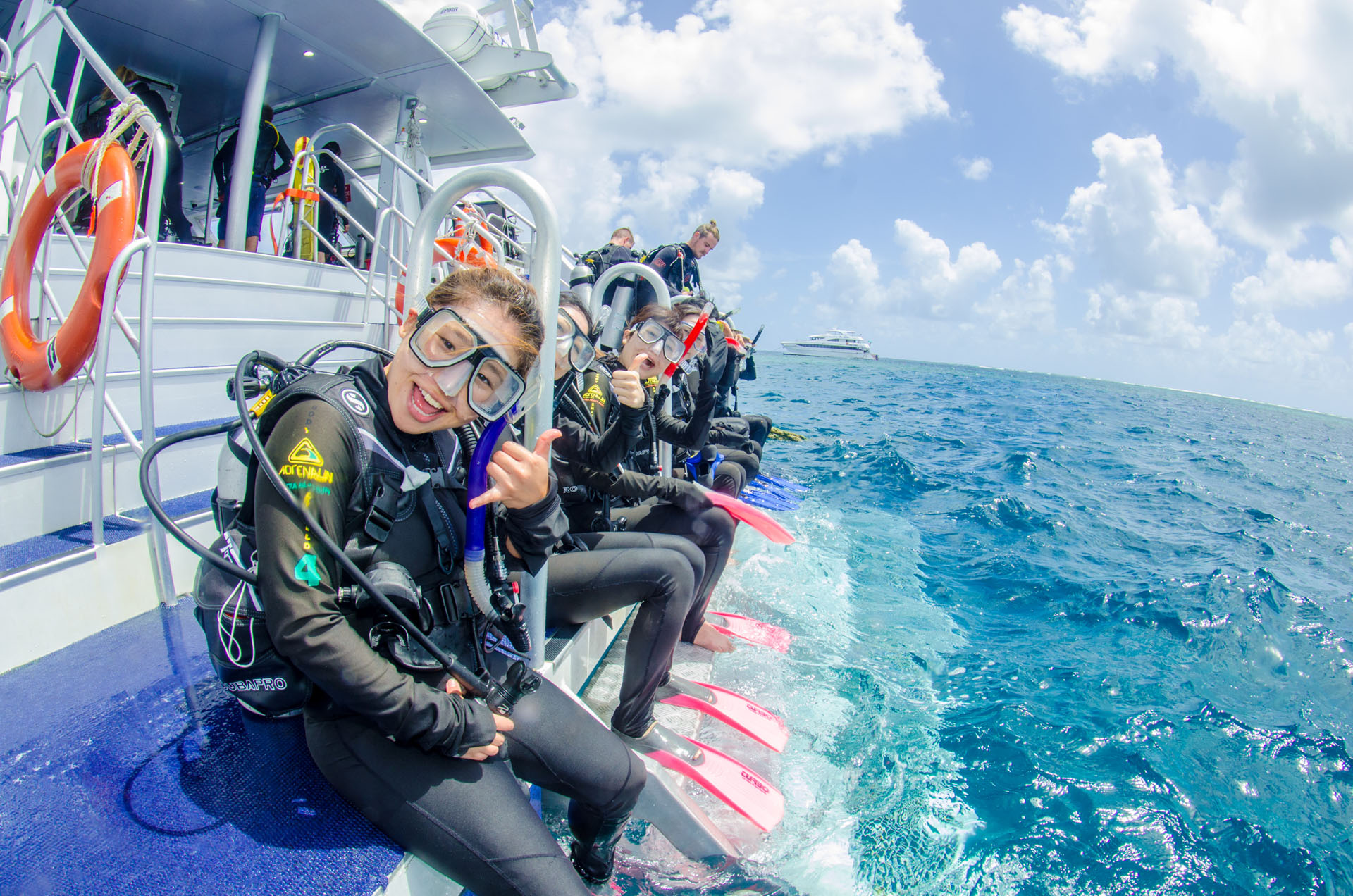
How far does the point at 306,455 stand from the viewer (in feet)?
4.18

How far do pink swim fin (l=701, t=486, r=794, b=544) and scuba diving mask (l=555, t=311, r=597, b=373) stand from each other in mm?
985

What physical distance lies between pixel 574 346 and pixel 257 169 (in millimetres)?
5455

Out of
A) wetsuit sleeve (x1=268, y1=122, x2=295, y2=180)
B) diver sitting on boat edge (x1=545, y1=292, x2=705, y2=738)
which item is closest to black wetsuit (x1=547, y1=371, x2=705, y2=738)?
diver sitting on boat edge (x1=545, y1=292, x2=705, y2=738)

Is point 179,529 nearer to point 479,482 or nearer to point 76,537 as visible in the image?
point 479,482

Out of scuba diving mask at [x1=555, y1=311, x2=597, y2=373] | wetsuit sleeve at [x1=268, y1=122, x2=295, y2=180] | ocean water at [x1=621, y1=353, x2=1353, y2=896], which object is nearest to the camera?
ocean water at [x1=621, y1=353, x2=1353, y2=896]

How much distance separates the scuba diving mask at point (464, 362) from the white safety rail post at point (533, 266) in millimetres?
125

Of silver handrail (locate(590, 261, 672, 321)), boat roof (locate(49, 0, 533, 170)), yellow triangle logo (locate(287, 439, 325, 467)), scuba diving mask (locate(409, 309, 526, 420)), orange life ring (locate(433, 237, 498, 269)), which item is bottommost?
yellow triangle logo (locate(287, 439, 325, 467))

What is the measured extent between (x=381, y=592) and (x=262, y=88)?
5.76m

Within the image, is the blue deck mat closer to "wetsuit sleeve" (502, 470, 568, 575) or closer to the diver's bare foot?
"wetsuit sleeve" (502, 470, 568, 575)

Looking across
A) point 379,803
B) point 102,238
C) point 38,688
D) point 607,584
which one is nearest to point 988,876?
point 607,584

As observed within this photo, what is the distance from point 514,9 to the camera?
7723 mm

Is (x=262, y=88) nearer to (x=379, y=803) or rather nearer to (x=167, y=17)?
(x=167, y=17)

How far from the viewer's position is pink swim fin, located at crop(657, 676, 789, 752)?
2.84 metres

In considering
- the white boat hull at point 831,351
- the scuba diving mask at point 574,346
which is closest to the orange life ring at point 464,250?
the scuba diving mask at point 574,346
